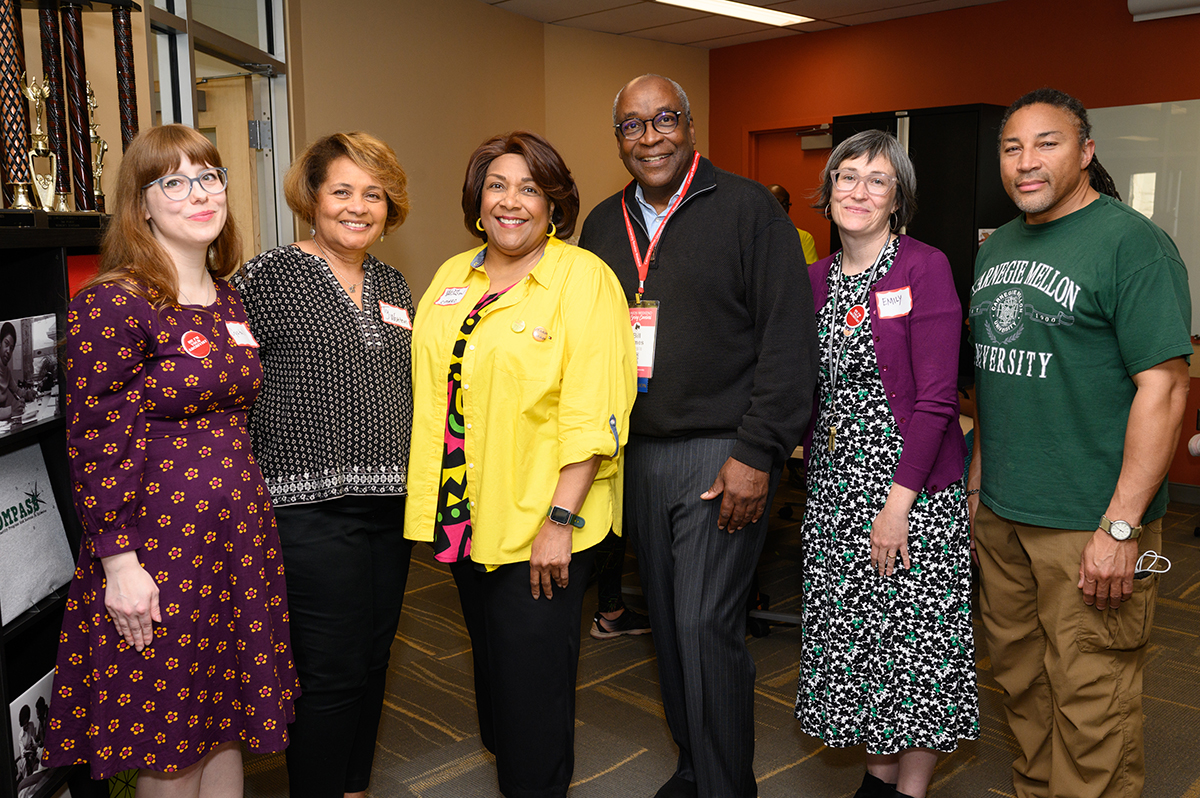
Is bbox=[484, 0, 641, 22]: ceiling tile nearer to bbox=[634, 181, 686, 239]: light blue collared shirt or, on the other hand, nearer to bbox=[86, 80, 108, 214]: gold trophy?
bbox=[86, 80, 108, 214]: gold trophy

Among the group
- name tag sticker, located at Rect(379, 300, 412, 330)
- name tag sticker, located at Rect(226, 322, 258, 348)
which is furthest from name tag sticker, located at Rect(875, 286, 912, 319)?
name tag sticker, located at Rect(226, 322, 258, 348)

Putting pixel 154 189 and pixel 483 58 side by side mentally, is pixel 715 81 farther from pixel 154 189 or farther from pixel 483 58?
pixel 154 189

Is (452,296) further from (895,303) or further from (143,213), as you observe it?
(895,303)

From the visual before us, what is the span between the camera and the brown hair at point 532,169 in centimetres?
202

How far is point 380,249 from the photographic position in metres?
5.54

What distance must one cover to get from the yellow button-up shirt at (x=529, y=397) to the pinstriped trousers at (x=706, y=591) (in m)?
0.16

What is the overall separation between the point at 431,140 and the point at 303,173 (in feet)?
13.0

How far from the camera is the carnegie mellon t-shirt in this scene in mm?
1893

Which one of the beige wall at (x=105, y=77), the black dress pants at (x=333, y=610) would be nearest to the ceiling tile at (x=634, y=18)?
the beige wall at (x=105, y=77)

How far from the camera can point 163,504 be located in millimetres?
1756

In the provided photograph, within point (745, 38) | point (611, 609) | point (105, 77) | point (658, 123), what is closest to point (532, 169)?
point (658, 123)

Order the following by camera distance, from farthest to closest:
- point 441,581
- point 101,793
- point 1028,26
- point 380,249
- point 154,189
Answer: point 1028,26
point 380,249
point 441,581
point 101,793
point 154,189

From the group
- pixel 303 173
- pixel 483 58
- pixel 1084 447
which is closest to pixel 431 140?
pixel 483 58

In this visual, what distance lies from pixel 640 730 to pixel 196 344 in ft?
6.13
